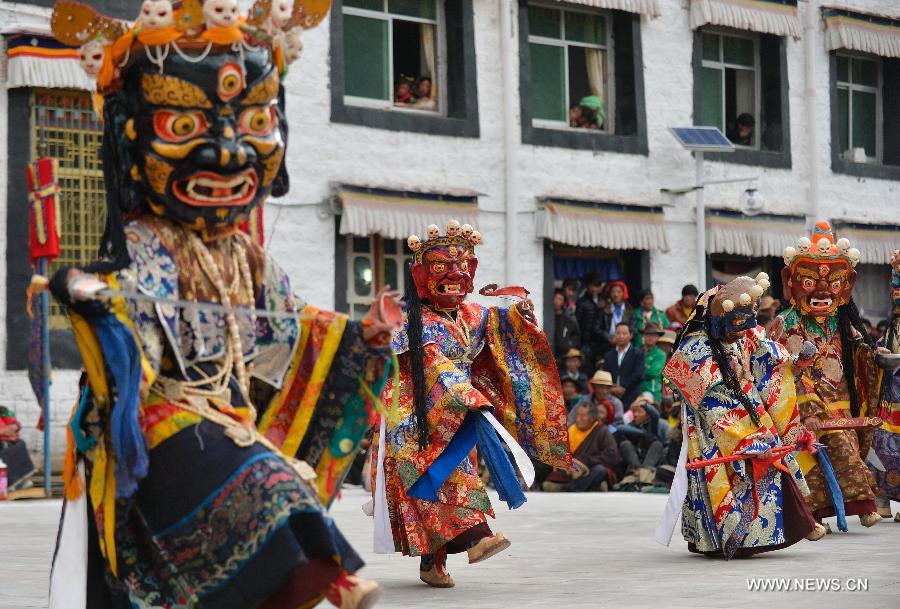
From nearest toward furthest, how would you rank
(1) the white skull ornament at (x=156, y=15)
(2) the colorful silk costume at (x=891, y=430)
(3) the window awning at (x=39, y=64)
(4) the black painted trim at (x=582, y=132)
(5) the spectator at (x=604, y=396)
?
(1) the white skull ornament at (x=156, y=15) < (2) the colorful silk costume at (x=891, y=430) < (3) the window awning at (x=39, y=64) < (5) the spectator at (x=604, y=396) < (4) the black painted trim at (x=582, y=132)

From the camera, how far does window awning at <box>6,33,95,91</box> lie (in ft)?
53.3

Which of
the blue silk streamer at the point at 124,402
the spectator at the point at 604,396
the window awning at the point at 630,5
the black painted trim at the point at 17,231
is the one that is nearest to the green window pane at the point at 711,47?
the window awning at the point at 630,5

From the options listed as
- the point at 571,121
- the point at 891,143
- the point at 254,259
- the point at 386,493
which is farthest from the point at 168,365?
the point at 891,143

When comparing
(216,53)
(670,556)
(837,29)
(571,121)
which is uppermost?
(837,29)

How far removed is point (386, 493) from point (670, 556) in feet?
6.59

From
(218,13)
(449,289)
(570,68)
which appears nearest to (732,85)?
(570,68)

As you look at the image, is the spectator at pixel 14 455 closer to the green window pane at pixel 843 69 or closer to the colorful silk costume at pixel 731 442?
the colorful silk costume at pixel 731 442

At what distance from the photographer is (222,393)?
565cm

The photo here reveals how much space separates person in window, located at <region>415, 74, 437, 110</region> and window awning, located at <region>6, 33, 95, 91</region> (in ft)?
15.4

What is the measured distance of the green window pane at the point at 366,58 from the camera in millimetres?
19141

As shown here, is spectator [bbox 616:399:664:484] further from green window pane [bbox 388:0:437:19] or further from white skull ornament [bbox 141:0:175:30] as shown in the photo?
white skull ornament [bbox 141:0:175:30]

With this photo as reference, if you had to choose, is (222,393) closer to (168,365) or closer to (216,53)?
(168,365)

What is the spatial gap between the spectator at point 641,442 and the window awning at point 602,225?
3776 mm

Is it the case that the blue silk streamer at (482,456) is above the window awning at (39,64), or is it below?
below
